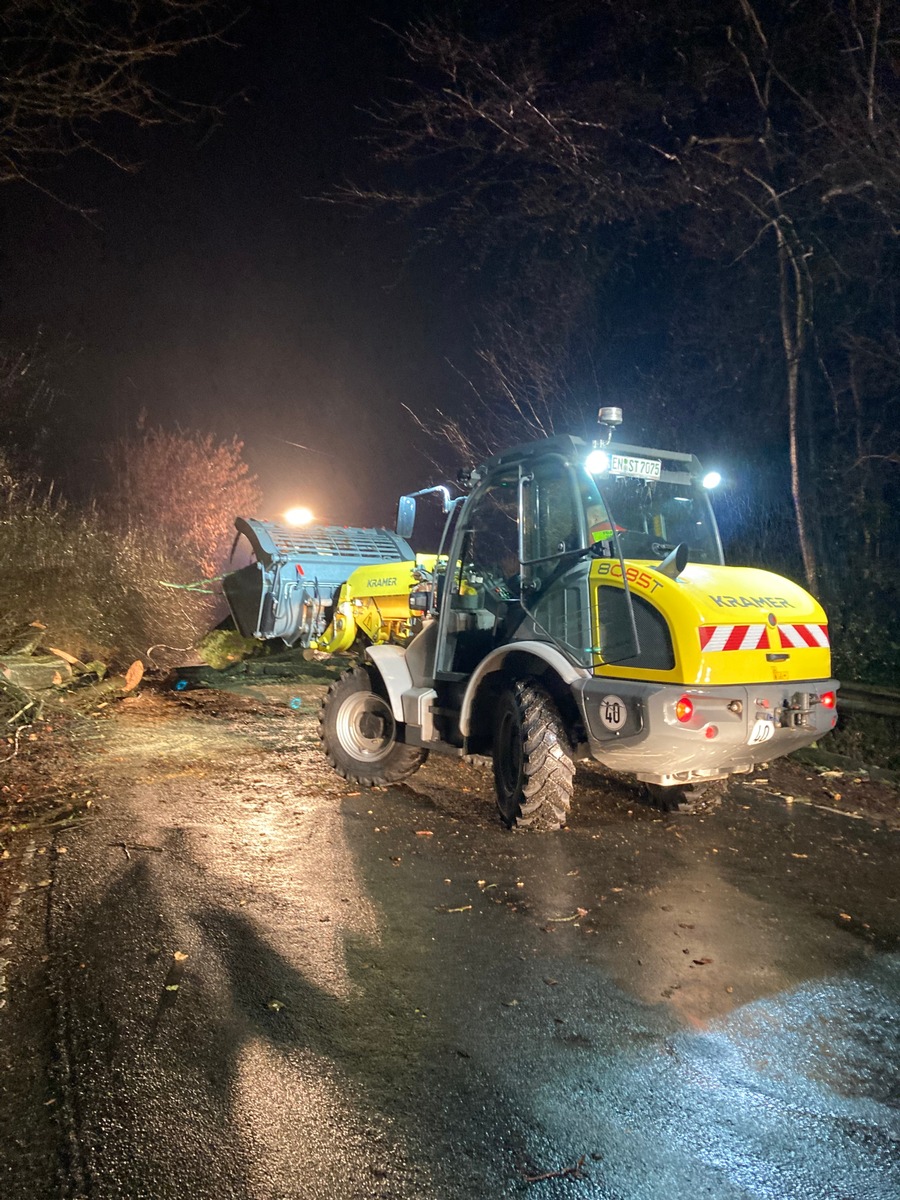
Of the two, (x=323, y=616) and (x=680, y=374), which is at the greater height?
(x=680, y=374)

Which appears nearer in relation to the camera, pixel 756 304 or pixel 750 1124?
Result: pixel 750 1124

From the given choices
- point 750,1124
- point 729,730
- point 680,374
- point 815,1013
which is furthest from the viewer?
point 680,374

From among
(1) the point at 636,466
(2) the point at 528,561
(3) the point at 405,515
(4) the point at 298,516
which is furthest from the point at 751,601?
(4) the point at 298,516

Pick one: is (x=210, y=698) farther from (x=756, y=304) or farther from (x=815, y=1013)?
(x=756, y=304)

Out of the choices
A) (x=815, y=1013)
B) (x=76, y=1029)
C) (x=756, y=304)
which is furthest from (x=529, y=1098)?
(x=756, y=304)

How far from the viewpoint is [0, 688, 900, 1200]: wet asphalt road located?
9.28 feet

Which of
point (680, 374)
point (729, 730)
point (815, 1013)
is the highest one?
point (680, 374)

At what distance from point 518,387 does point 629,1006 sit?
15472 mm

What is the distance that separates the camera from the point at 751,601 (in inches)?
224

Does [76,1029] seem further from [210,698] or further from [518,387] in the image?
[518,387]

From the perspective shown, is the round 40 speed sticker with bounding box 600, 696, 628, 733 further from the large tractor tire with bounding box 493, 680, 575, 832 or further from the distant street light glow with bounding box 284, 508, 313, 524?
the distant street light glow with bounding box 284, 508, 313, 524

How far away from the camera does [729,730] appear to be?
539cm

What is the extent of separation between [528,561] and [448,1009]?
10.9 feet

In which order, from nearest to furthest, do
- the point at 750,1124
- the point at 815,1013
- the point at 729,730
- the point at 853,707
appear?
the point at 750,1124
the point at 815,1013
the point at 729,730
the point at 853,707
